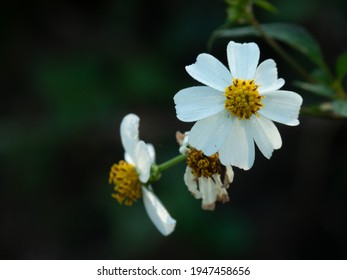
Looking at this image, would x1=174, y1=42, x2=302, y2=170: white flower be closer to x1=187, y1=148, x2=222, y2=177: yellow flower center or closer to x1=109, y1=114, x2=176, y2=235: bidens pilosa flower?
x1=187, y1=148, x2=222, y2=177: yellow flower center

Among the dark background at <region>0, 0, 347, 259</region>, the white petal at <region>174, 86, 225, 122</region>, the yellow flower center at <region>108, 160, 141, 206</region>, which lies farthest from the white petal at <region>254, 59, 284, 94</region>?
the dark background at <region>0, 0, 347, 259</region>

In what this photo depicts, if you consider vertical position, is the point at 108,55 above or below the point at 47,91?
above

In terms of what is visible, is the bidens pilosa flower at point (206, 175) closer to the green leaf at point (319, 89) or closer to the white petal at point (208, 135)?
the white petal at point (208, 135)

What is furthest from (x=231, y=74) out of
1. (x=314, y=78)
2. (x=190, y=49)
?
(x=190, y=49)

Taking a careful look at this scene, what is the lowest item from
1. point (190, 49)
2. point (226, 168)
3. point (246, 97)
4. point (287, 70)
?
point (226, 168)

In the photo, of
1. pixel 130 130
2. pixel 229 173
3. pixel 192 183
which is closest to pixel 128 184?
pixel 130 130

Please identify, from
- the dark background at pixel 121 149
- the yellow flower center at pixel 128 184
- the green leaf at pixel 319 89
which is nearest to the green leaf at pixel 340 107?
the green leaf at pixel 319 89

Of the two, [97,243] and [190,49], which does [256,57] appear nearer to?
[190,49]
